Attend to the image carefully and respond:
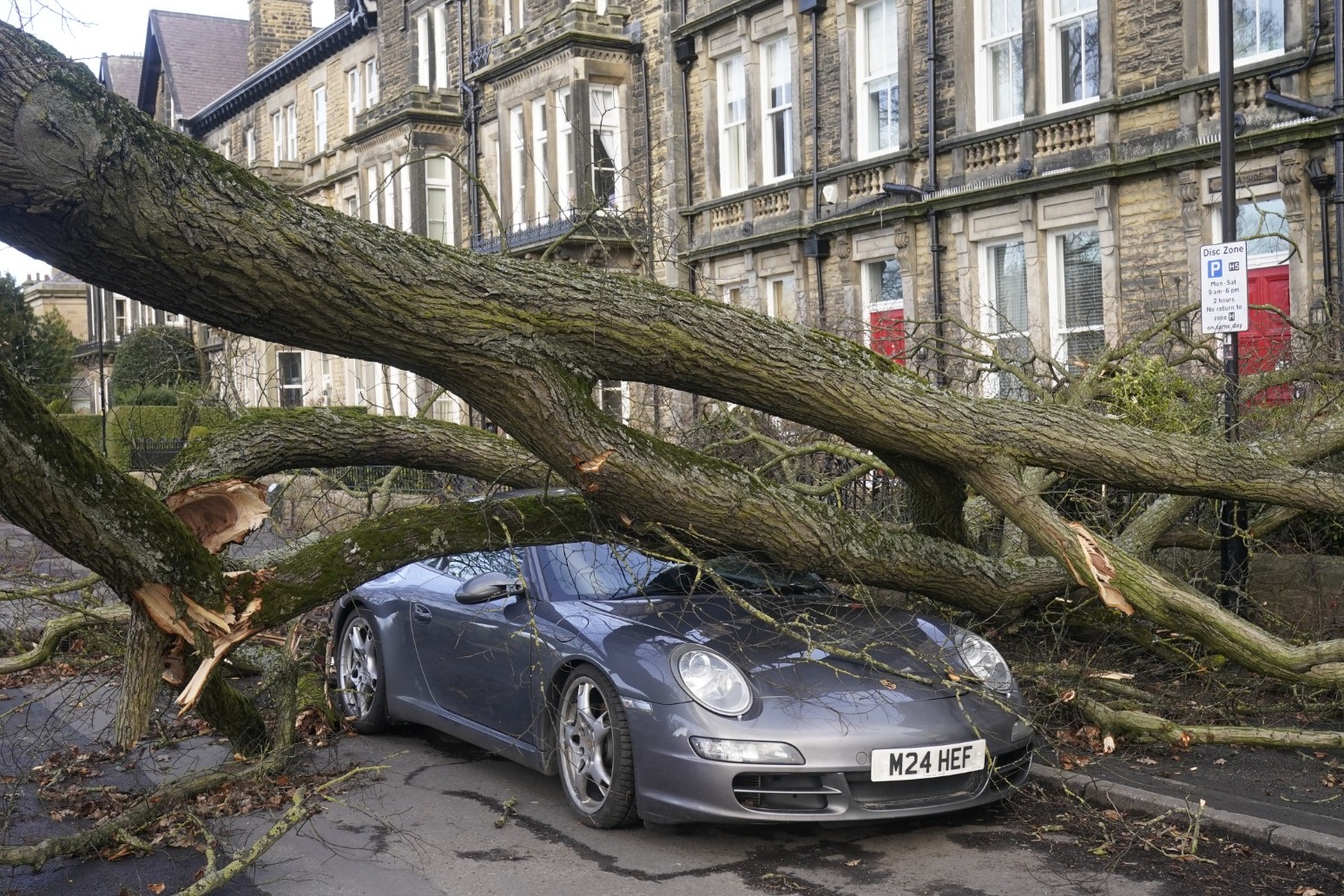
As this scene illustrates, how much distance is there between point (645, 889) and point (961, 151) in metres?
16.8

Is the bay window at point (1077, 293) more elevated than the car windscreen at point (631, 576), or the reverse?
the bay window at point (1077, 293)

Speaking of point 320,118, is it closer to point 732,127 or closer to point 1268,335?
point 732,127

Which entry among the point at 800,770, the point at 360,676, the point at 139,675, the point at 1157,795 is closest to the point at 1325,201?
the point at 1157,795

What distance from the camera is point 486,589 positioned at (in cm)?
747

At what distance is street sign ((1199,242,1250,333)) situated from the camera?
1077cm

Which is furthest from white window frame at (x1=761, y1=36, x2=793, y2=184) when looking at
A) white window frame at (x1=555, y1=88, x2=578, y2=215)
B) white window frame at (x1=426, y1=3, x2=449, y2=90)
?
white window frame at (x1=426, y1=3, x2=449, y2=90)

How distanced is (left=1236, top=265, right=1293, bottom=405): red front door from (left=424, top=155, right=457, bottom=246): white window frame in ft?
80.2

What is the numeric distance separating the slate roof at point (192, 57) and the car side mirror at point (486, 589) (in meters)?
51.9

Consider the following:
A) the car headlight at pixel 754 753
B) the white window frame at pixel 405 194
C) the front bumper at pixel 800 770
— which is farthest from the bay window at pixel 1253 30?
the white window frame at pixel 405 194

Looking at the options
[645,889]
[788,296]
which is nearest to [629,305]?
[645,889]

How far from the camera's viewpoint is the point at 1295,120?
15.9 m

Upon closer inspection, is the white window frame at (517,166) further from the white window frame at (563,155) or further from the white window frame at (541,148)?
the white window frame at (563,155)

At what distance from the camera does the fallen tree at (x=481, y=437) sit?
449 cm

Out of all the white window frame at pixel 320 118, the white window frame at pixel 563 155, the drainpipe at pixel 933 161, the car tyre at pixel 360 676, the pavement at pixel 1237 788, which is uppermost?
the white window frame at pixel 320 118
